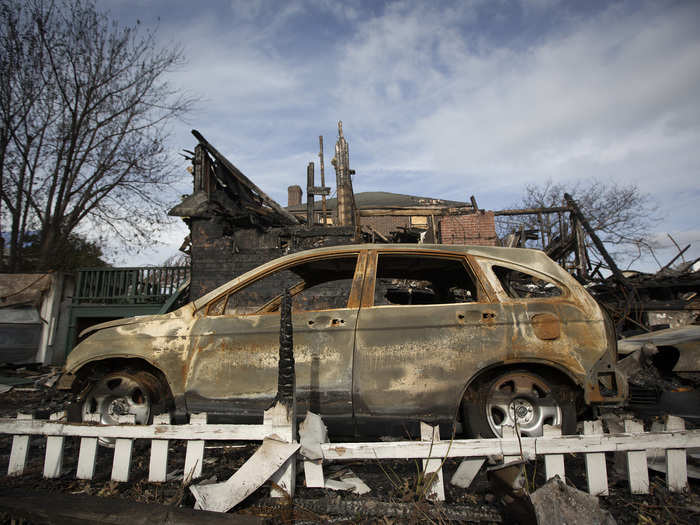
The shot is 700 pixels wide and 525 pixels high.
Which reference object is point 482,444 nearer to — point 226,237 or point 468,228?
point 226,237

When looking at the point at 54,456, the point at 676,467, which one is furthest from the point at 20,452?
the point at 676,467

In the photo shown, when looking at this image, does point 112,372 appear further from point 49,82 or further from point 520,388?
point 49,82

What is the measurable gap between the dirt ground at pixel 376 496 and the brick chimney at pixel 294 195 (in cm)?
2961

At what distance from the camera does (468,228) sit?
619 inches

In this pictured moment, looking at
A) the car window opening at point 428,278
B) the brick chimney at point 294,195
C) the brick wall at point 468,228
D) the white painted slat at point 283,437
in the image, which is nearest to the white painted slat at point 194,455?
the white painted slat at point 283,437

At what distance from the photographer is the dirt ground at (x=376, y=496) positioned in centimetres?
205

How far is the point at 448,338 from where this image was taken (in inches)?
111

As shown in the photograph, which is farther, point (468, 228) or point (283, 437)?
point (468, 228)

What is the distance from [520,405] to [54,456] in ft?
10.1

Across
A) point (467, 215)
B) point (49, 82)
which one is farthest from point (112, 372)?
point (467, 215)

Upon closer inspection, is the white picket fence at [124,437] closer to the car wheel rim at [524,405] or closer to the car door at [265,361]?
the car door at [265,361]

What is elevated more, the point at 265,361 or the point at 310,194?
the point at 310,194

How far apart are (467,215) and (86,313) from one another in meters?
13.1

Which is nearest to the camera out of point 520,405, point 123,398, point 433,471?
point 433,471
